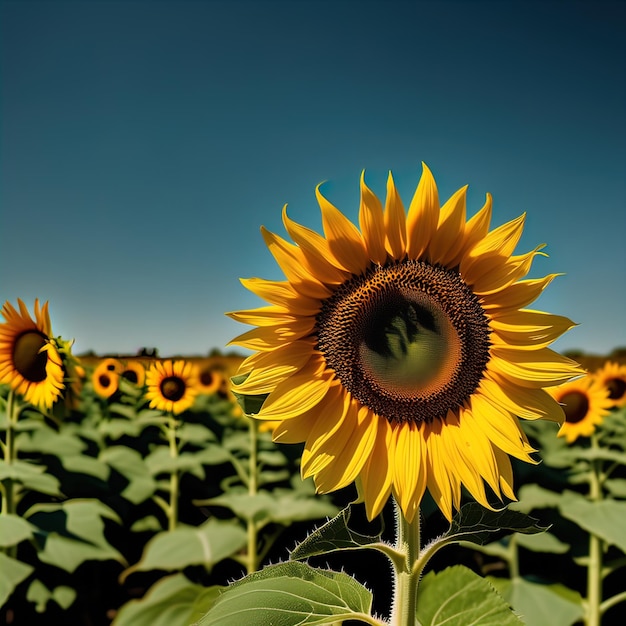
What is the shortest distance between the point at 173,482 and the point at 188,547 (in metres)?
0.33

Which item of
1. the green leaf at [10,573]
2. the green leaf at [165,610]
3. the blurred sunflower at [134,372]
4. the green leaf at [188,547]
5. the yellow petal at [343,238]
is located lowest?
the green leaf at [165,610]

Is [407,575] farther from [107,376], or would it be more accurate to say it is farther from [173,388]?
[107,376]

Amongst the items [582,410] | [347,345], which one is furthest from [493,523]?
[582,410]

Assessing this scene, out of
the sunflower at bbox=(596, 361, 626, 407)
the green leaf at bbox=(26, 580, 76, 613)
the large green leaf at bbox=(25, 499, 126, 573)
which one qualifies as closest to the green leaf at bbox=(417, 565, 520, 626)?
the large green leaf at bbox=(25, 499, 126, 573)

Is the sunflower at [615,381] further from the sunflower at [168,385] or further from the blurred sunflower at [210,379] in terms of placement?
the sunflower at [168,385]

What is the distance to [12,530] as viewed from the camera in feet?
5.71

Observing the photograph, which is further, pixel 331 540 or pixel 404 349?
pixel 404 349

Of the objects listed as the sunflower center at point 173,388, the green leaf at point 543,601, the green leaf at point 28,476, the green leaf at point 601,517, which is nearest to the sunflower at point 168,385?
the sunflower center at point 173,388

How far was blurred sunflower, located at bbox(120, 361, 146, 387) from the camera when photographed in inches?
51.3

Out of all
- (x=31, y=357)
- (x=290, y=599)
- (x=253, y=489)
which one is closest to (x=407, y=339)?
(x=290, y=599)

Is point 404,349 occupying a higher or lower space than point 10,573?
higher

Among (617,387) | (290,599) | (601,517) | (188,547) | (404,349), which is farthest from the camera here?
(617,387)

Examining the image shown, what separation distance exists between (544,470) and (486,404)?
9.18 ft

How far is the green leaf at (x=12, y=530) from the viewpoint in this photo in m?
1.70
